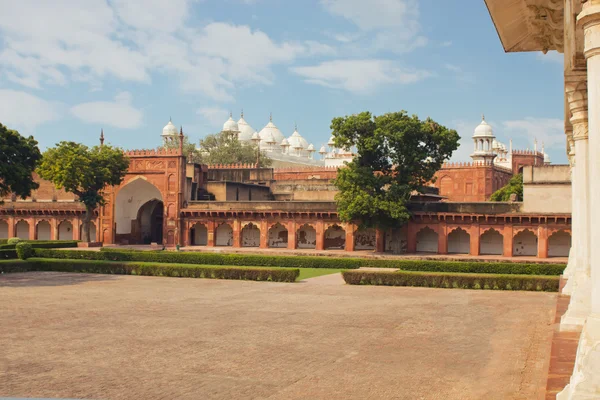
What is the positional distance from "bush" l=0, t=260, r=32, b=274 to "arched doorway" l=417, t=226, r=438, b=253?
18.0 metres

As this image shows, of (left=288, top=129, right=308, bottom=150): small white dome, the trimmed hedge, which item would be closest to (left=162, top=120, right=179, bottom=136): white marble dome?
(left=288, top=129, right=308, bottom=150): small white dome

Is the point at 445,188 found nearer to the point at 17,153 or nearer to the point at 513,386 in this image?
the point at 17,153

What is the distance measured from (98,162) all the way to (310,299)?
70.8 feet

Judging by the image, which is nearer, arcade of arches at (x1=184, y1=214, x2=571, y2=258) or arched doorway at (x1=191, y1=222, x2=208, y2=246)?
arcade of arches at (x1=184, y1=214, x2=571, y2=258)

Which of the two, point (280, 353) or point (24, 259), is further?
point (24, 259)

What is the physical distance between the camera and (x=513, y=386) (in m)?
7.01

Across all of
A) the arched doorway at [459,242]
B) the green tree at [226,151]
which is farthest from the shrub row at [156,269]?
the green tree at [226,151]

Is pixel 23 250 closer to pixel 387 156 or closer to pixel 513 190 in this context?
pixel 387 156

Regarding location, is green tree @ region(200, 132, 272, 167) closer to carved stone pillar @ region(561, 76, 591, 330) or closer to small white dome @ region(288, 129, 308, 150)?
small white dome @ region(288, 129, 308, 150)

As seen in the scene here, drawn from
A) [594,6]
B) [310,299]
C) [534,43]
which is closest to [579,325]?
[534,43]

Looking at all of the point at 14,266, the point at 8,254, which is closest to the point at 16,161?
the point at 8,254

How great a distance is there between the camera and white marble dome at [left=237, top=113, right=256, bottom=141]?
216 feet

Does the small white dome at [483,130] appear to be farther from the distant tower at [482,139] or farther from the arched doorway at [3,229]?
the arched doorway at [3,229]

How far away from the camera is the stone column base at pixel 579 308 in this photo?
23.6ft
